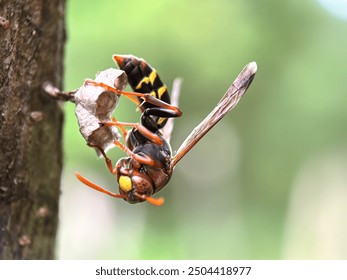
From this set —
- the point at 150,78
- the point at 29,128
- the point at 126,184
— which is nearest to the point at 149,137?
the point at 126,184

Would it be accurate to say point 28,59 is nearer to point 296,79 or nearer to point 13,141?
point 13,141

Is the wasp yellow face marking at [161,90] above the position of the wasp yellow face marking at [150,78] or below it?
below

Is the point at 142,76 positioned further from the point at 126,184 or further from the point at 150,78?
the point at 126,184

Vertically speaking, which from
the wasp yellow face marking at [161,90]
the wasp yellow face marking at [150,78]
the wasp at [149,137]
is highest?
the wasp yellow face marking at [150,78]

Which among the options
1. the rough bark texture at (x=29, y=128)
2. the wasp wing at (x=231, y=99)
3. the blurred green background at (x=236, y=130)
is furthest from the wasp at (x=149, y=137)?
the blurred green background at (x=236, y=130)

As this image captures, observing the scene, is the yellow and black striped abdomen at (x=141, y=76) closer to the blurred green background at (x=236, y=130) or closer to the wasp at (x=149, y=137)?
the wasp at (x=149, y=137)

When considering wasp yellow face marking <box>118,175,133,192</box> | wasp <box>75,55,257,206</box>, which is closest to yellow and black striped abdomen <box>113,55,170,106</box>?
wasp <box>75,55,257,206</box>

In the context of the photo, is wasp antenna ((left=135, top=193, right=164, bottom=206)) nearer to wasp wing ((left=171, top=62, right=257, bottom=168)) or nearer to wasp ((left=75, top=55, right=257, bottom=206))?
wasp ((left=75, top=55, right=257, bottom=206))

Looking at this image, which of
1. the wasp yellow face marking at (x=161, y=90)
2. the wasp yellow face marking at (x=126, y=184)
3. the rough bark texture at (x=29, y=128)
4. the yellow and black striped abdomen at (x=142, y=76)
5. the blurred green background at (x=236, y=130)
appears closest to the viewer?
the rough bark texture at (x=29, y=128)
